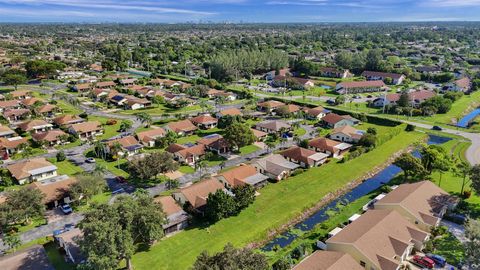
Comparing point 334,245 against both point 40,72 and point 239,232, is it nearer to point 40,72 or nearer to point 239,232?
point 239,232

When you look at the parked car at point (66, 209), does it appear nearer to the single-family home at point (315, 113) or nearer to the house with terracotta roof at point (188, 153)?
the house with terracotta roof at point (188, 153)

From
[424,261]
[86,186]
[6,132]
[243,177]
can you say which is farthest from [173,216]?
[6,132]

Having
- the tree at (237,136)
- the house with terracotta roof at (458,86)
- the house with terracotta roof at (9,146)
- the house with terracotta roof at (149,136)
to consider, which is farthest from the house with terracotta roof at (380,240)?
the house with terracotta roof at (458,86)

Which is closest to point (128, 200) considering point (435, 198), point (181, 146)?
point (181, 146)

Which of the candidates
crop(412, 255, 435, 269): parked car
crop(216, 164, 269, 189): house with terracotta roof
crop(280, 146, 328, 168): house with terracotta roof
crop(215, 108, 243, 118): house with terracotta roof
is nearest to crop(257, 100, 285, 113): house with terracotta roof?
crop(215, 108, 243, 118): house with terracotta roof

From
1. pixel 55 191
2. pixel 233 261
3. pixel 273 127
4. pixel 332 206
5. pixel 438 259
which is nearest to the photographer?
pixel 233 261

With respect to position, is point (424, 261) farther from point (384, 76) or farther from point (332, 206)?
point (384, 76)

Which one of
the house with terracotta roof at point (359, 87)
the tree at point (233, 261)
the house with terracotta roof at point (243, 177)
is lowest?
the house with terracotta roof at point (243, 177)
